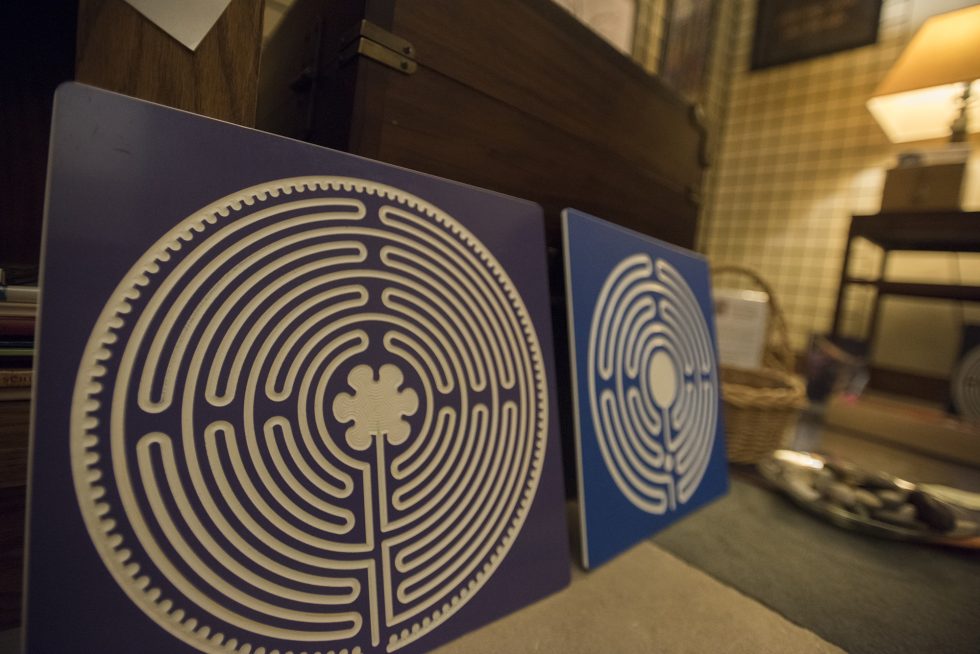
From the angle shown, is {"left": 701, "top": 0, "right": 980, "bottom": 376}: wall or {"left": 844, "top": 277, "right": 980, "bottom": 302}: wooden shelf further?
{"left": 701, "top": 0, "right": 980, "bottom": 376}: wall

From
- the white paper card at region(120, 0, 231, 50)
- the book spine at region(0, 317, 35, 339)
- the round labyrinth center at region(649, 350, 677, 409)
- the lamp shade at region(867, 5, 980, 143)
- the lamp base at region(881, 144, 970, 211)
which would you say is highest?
the lamp shade at region(867, 5, 980, 143)

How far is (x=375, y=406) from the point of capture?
1.31 feet

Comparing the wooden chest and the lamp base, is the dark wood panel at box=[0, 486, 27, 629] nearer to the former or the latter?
the wooden chest

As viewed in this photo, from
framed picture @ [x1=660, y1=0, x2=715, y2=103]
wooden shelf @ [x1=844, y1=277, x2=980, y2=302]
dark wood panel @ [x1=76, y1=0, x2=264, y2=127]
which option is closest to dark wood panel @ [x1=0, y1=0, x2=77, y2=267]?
dark wood panel @ [x1=76, y1=0, x2=264, y2=127]

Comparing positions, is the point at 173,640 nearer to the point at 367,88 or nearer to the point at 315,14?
the point at 367,88

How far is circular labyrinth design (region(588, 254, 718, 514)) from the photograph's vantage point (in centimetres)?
58

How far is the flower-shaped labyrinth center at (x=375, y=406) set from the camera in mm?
384

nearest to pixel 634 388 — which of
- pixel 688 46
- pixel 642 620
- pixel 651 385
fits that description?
pixel 651 385

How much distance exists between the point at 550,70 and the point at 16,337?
67 cm

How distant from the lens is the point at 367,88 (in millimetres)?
493

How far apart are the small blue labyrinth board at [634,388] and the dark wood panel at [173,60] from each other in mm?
389

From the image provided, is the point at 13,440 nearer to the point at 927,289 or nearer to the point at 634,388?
the point at 634,388

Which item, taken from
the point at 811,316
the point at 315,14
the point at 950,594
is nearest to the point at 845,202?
the point at 811,316

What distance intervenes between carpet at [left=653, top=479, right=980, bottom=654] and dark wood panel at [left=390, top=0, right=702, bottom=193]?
0.62 m
